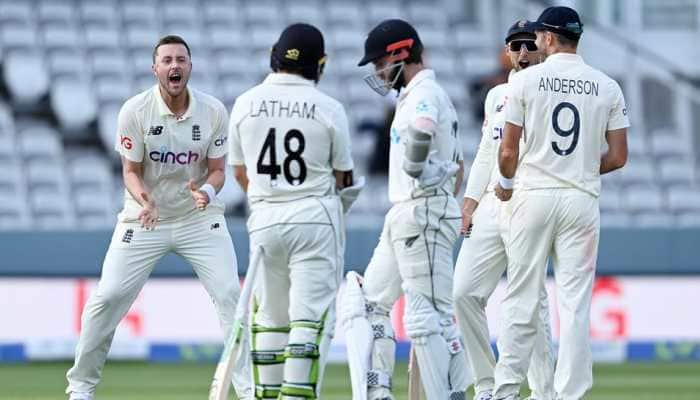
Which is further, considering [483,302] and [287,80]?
[483,302]

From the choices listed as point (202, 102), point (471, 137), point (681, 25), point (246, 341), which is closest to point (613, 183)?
point (471, 137)

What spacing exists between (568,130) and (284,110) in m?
1.68

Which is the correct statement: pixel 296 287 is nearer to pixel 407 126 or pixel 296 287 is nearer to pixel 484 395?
pixel 407 126

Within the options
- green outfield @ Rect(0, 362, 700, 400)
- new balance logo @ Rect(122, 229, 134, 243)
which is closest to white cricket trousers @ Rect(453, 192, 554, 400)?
new balance logo @ Rect(122, 229, 134, 243)

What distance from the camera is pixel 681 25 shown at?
2195 centimetres

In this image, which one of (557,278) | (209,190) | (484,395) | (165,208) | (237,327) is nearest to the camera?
(237,327)

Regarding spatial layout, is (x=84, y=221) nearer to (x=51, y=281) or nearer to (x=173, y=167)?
(x=51, y=281)

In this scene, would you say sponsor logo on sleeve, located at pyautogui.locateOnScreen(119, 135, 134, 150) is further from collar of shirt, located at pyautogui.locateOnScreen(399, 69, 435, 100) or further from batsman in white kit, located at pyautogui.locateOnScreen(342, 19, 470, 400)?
collar of shirt, located at pyautogui.locateOnScreen(399, 69, 435, 100)

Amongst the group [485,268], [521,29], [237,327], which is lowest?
[485,268]

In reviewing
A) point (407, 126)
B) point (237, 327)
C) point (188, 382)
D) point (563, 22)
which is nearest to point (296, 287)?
point (237, 327)

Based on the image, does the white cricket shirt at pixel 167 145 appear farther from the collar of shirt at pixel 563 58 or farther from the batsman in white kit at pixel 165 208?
the collar of shirt at pixel 563 58

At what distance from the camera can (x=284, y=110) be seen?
859cm

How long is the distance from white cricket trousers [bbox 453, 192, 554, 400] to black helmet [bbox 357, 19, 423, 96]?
115cm

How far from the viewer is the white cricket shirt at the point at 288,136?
28.2 ft
